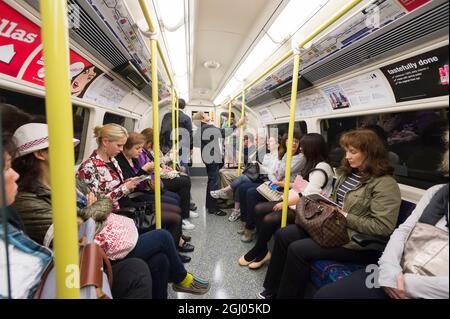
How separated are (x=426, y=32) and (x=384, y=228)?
1390 mm

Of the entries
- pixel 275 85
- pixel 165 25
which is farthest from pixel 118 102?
pixel 275 85

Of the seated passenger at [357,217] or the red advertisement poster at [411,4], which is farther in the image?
the seated passenger at [357,217]

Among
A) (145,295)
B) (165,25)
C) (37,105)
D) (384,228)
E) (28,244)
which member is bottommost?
(145,295)

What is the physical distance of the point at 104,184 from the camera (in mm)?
2156

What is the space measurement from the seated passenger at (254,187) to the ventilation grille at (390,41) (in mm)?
1012

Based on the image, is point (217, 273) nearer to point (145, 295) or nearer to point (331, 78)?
Answer: point (145, 295)

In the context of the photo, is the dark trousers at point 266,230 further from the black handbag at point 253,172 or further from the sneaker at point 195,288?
the black handbag at point 253,172

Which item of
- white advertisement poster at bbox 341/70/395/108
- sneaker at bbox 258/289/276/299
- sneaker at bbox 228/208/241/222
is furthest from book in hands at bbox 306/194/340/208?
sneaker at bbox 228/208/241/222

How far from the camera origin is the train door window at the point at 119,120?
3.46m

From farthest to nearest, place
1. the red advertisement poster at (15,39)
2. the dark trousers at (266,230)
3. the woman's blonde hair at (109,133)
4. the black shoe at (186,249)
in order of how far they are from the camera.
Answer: the black shoe at (186,249) → the dark trousers at (266,230) → the woman's blonde hair at (109,133) → the red advertisement poster at (15,39)

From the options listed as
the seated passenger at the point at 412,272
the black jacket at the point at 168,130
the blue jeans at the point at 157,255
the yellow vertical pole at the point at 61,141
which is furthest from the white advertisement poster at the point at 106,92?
the seated passenger at the point at 412,272

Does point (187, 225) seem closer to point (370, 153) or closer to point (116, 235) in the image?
point (116, 235)

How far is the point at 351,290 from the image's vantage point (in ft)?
3.96

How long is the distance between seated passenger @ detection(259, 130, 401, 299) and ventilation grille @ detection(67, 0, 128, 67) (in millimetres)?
2453
